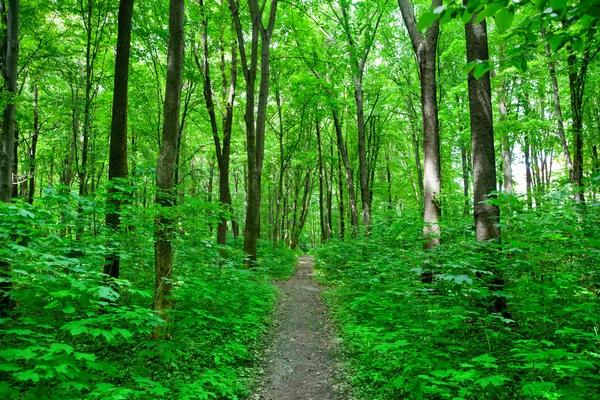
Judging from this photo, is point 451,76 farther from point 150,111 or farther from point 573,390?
point 573,390

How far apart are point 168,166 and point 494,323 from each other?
206 inches

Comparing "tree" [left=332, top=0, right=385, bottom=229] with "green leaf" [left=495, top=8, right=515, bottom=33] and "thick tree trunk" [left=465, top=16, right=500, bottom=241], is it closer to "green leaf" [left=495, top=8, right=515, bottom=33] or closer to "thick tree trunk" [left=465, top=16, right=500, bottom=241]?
"thick tree trunk" [left=465, top=16, right=500, bottom=241]

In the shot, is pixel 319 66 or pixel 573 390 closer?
pixel 573 390

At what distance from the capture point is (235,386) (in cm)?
409

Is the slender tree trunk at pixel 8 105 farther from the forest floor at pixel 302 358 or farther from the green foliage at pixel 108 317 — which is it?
the forest floor at pixel 302 358

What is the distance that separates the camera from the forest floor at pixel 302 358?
4328 mm

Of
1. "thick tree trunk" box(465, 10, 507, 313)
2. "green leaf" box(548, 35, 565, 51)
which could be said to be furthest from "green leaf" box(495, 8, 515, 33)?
"thick tree trunk" box(465, 10, 507, 313)

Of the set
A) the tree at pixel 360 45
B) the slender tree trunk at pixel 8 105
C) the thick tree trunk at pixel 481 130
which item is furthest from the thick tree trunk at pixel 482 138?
the slender tree trunk at pixel 8 105

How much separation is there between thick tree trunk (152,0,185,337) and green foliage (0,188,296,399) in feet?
0.72

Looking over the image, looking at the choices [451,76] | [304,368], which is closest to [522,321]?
[304,368]

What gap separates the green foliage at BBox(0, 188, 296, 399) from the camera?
9.12ft

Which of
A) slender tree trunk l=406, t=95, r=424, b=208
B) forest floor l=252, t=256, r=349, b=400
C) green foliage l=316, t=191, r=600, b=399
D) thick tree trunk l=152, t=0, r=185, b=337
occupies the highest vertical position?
slender tree trunk l=406, t=95, r=424, b=208

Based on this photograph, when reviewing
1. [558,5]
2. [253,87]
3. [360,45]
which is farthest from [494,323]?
[360,45]

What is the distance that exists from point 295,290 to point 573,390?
8696 mm
